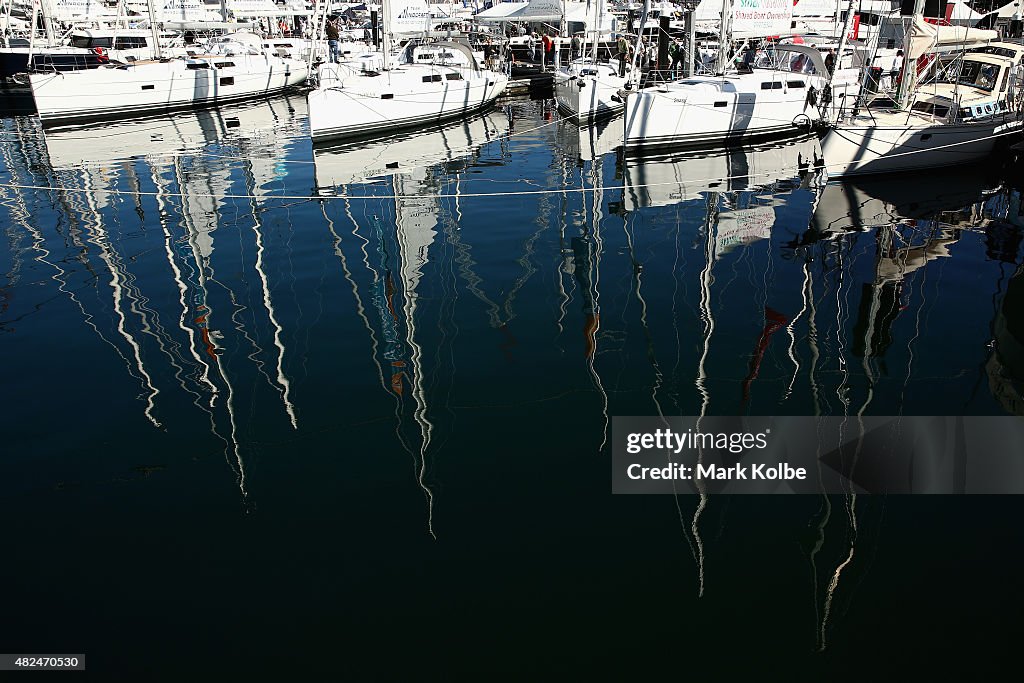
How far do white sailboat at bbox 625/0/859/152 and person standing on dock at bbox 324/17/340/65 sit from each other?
29601 mm

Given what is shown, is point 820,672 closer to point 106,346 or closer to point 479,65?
point 106,346

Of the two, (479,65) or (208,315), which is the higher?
(479,65)

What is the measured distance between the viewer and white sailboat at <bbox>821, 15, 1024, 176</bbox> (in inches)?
880

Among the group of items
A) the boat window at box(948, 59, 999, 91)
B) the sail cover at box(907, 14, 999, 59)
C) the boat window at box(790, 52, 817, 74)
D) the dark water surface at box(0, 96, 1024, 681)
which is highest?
the sail cover at box(907, 14, 999, 59)

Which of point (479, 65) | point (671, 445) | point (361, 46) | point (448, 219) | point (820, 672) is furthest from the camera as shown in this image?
point (361, 46)

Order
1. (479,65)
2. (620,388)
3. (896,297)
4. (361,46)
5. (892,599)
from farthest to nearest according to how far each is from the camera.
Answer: (361,46) → (479,65) → (896,297) → (620,388) → (892,599)

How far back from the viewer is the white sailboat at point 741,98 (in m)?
27.3

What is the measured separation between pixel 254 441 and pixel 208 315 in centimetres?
467

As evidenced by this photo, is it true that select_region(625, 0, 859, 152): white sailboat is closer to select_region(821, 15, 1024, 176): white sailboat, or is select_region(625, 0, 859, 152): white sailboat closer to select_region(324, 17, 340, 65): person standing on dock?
select_region(821, 15, 1024, 176): white sailboat

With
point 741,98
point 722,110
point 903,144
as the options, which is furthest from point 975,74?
point 722,110

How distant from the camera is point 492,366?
11625 mm

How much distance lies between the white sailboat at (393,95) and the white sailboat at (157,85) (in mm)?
10273

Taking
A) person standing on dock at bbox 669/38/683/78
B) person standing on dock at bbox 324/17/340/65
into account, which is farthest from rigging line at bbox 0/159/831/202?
person standing on dock at bbox 324/17/340/65

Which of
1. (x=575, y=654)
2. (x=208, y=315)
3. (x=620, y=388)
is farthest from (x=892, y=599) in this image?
(x=208, y=315)
